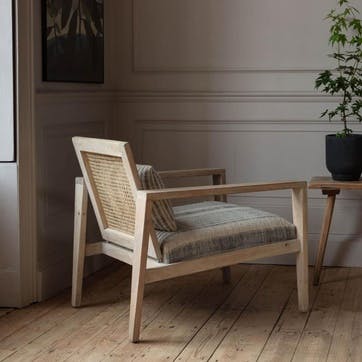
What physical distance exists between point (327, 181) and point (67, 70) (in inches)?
52.8

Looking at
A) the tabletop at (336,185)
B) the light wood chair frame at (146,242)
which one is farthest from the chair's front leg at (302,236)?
the tabletop at (336,185)

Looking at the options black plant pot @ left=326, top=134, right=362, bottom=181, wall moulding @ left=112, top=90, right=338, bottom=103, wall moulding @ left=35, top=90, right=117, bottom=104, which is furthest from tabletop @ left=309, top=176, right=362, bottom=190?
wall moulding @ left=35, top=90, right=117, bottom=104

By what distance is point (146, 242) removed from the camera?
2717mm

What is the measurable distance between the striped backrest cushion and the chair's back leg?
46cm

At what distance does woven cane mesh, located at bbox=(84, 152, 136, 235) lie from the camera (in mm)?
2859

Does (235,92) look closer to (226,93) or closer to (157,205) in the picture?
(226,93)

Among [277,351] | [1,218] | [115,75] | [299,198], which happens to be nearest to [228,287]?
[299,198]

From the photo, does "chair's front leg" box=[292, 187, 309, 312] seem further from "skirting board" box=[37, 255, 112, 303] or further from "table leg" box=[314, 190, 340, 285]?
"skirting board" box=[37, 255, 112, 303]

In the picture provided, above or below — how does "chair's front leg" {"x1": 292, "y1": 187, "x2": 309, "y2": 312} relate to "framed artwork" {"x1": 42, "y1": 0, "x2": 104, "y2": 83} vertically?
below

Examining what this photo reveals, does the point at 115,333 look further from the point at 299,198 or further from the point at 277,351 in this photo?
the point at 299,198

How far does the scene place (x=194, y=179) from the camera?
13.7 feet

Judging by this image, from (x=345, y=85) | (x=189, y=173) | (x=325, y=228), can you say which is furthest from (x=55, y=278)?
(x=345, y=85)

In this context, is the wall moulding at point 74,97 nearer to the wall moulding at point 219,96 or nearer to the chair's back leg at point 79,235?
the wall moulding at point 219,96

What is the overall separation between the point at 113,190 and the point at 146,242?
→ 34cm
